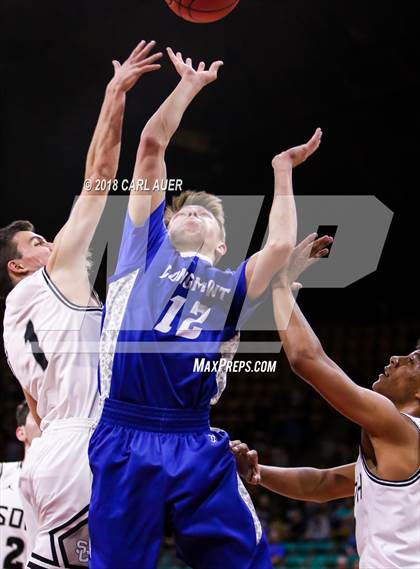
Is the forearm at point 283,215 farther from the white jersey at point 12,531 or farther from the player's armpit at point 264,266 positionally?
the white jersey at point 12,531

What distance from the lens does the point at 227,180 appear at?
20.4 feet

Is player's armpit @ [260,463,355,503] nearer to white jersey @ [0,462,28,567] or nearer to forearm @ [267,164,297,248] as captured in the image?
forearm @ [267,164,297,248]

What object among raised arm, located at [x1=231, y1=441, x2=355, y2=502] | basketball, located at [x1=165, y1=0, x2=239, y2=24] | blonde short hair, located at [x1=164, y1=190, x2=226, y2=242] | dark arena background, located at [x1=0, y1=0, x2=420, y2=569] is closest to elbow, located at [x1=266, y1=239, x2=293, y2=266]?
blonde short hair, located at [x1=164, y1=190, x2=226, y2=242]

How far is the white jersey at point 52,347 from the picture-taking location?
365cm

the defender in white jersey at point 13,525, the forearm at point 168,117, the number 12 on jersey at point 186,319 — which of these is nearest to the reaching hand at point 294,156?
the forearm at point 168,117

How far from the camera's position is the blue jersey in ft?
10.2

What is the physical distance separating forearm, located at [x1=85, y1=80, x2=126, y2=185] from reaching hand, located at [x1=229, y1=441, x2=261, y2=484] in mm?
1308

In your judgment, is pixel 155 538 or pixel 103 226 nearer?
pixel 155 538

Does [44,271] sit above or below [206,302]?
above

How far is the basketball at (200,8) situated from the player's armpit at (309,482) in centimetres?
207

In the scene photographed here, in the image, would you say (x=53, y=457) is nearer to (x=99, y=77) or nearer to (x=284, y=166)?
(x=284, y=166)

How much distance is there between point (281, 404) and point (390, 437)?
7033mm

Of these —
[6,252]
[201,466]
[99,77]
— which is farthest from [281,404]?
[201,466]

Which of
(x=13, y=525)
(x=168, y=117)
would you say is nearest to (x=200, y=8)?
(x=168, y=117)
